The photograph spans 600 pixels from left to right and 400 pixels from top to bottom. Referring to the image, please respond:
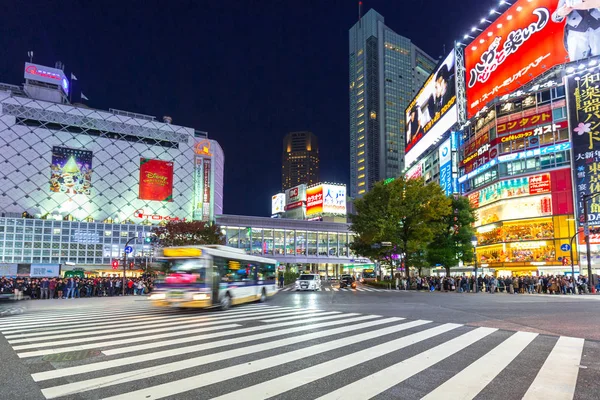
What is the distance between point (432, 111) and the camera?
223 ft

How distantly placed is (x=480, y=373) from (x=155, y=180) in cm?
7475

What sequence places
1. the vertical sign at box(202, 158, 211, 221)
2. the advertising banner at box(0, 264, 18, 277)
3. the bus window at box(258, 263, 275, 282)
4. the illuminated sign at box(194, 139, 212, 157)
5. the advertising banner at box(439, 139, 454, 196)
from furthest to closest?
1. the illuminated sign at box(194, 139, 212, 157)
2. the vertical sign at box(202, 158, 211, 221)
3. the advertising banner at box(439, 139, 454, 196)
4. the advertising banner at box(0, 264, 18, 277)
5. the bus window at box(258, 263, 275, 282)

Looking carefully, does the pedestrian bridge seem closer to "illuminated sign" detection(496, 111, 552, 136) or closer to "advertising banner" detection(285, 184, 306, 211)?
"advertising banner" detection(285, 184, 306, 211)

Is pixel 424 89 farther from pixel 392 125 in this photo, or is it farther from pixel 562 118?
pixel 392 125

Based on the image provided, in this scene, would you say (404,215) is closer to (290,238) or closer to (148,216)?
(290,238)

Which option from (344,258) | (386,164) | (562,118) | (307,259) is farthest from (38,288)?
(386,164)

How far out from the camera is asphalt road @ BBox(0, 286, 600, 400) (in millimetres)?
5027

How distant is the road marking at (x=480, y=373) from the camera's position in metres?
4.88

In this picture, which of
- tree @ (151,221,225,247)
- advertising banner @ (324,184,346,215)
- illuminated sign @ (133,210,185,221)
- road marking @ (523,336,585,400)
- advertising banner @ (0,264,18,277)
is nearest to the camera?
road marking @ (523,336,585,400)

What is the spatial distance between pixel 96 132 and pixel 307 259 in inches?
1842

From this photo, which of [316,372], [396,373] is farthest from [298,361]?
[396,373]

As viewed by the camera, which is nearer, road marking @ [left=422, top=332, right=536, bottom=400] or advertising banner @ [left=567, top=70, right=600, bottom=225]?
road marking @ [left=422, top=332, right=536, bottom=400]

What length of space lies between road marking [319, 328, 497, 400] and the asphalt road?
0.06ft

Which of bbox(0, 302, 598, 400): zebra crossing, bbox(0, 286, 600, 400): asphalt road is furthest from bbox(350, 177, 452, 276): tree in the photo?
bbox(0, 302, 598, 400): zebra crossing
